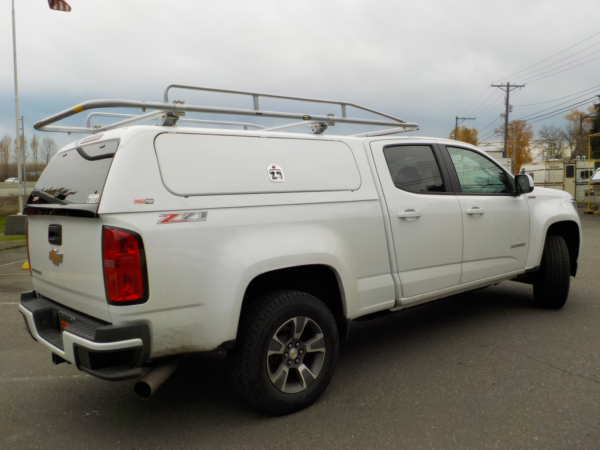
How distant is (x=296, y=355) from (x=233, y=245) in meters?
0.86

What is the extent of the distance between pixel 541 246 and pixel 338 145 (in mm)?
2812

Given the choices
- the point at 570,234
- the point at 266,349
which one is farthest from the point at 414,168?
the point at 570,234

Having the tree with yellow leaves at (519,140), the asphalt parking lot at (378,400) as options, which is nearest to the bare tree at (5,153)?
the asphalt parking lot at (378,400)

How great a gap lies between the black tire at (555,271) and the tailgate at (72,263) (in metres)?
4.55

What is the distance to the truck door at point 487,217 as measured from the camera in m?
4.24

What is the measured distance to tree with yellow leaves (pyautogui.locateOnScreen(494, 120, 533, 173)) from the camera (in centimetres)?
6391

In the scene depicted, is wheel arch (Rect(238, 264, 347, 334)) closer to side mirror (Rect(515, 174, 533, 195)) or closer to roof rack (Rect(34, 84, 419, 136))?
roof rack (Rect(34, 84, 419, 136))

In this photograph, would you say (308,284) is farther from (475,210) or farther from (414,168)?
(475,210)

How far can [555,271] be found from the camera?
5078 millimetres

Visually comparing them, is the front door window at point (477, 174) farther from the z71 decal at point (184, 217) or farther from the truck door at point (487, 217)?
the z71 decal at point (184, 217)

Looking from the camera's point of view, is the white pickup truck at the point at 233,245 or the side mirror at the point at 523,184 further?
the side mirror at the point at 523,184

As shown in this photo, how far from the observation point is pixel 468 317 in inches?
202

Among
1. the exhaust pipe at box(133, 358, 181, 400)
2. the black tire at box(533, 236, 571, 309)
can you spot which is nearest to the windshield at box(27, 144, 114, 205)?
the exhaust pipe at box(133, 358, 181, 400)

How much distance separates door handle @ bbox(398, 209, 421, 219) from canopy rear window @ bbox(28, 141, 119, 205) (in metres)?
2.13
